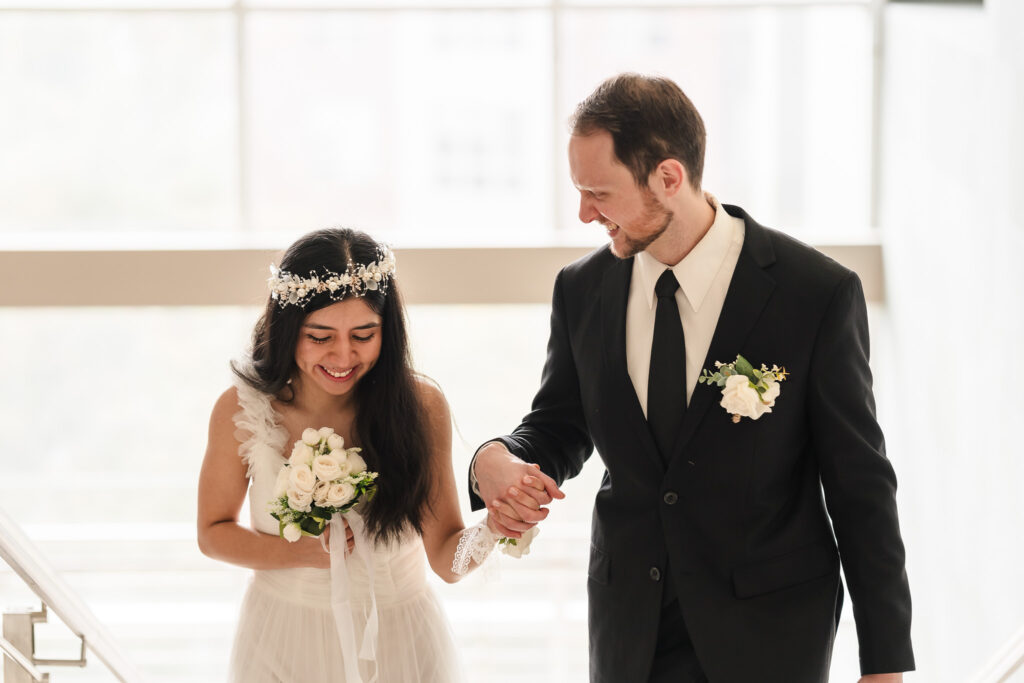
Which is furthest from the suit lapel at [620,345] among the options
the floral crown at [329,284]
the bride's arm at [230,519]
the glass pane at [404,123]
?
the glass pane at [404,123]

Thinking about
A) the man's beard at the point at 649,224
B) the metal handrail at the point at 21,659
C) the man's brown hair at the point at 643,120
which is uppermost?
the man's brown hair at the point at 643,120

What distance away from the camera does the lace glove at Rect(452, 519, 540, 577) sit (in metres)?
2.49

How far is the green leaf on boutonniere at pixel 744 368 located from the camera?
2.18 meters

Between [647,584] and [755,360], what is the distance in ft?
1.75

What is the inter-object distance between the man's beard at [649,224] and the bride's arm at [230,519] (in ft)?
3.83

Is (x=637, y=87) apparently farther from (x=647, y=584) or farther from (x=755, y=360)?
(x=647, y=584)

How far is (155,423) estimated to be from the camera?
5707mm

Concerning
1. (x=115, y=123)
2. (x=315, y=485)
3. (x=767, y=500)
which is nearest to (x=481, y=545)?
(x=315, y=485)

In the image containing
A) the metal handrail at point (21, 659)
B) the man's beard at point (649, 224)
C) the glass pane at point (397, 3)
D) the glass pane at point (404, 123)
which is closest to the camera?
the metal handrail at point (21, 659)

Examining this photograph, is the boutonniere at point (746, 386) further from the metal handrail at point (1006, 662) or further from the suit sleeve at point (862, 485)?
the metal handrail at point (1006, 662)

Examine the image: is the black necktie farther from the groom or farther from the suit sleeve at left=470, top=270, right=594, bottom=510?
the suit sleeve at left=470, top=270, right=594, bottom=510

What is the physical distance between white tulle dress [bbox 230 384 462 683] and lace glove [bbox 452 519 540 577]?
0.86 ft

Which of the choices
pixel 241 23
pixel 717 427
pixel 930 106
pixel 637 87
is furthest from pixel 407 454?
pixel 241 23

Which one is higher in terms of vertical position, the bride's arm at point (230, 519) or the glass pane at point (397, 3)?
the glass pane at point (397, 3)
